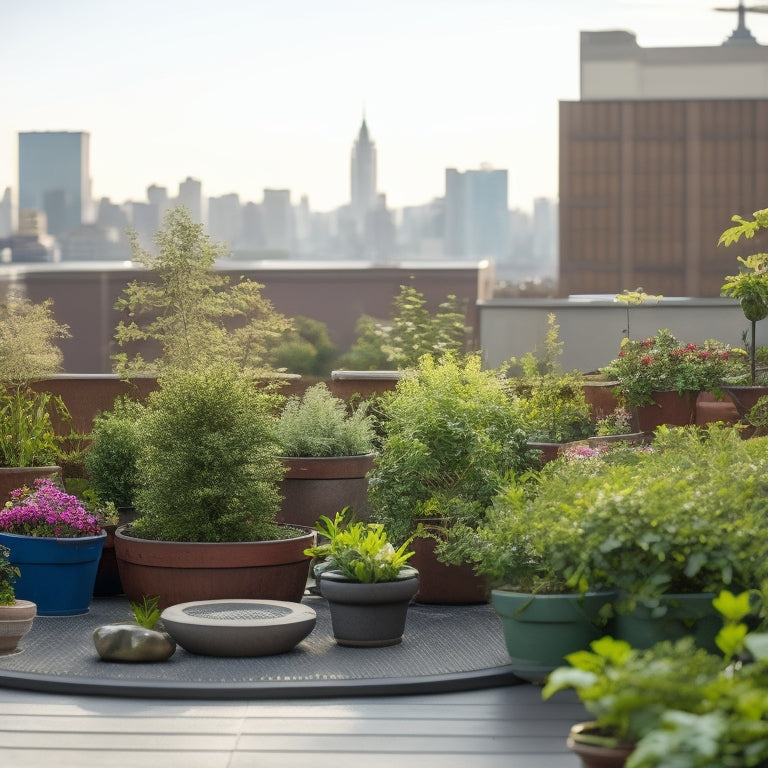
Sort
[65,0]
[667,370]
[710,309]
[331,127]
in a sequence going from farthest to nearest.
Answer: [331,127]
[65,0]
[710,309]
[667,370]

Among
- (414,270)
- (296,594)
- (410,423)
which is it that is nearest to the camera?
(296,594)

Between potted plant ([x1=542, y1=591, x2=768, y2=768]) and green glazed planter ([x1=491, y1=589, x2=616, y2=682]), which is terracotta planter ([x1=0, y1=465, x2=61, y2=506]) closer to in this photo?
green glazed planter ([x1=491, y1=589, x2=616, y2=682])

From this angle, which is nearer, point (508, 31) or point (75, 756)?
point (75, 756)

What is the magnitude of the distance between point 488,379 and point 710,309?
7.85 metres

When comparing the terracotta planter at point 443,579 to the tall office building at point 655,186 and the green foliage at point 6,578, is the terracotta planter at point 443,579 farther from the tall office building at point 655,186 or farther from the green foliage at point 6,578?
the tall office building at point 655,186

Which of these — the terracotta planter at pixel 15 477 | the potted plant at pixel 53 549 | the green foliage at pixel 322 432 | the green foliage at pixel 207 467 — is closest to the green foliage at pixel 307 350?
the green foliage at pixel 322 432

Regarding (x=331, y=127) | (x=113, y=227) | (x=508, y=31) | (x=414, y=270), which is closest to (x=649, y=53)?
(x=508, y=31)

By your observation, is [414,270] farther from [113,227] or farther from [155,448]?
[113,227]

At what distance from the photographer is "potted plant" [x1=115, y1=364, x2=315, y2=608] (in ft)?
17.2

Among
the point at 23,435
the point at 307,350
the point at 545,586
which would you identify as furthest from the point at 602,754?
the point at 307,350

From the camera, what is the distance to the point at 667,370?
267 inches

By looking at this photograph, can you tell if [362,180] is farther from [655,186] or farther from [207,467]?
[207,467]

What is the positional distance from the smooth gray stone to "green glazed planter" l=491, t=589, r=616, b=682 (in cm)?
136

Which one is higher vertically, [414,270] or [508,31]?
[508,31]
